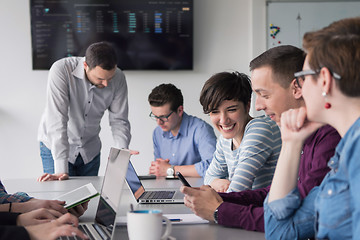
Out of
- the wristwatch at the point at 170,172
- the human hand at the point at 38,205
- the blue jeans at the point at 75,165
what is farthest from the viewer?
the blue jeans at the point at 75,165

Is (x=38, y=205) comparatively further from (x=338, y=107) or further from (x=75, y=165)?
(x=75, y=165)

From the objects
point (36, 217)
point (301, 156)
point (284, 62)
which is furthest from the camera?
point (284, 62)

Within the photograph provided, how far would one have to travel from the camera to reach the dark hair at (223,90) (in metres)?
2.09

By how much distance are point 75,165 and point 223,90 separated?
159cm

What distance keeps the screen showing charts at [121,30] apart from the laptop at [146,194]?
229cm

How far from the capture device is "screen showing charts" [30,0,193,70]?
13.7ft

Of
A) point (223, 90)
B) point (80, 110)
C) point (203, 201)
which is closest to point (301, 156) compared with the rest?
point (203, 201)

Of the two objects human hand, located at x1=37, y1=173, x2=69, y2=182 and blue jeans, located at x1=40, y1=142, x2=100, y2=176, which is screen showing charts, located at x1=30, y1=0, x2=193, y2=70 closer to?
blue jeans, located at x1=40, y1=142, x2=100, y2=176

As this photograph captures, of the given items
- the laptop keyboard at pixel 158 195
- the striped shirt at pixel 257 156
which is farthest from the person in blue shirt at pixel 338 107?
the laptop keyboard at pixel 158 195

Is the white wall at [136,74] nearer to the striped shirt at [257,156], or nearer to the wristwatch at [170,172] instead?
the wristwatch at [170,172]

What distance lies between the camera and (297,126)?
3.98 ft

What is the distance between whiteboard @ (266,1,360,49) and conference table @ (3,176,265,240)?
2084mm

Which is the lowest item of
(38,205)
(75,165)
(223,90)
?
(75,165)

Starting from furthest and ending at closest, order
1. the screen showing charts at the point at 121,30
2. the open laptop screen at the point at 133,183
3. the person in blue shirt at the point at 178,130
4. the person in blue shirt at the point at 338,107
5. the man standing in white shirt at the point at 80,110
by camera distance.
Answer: the screen showing charts at the point at 121,30 < the person in blue shirt at the point at 178,130 < the man standing in white shirt at the point at 80,110 < the open laptop screen at the point at 133,183 < the person in blue shirt at the point at 338,107
